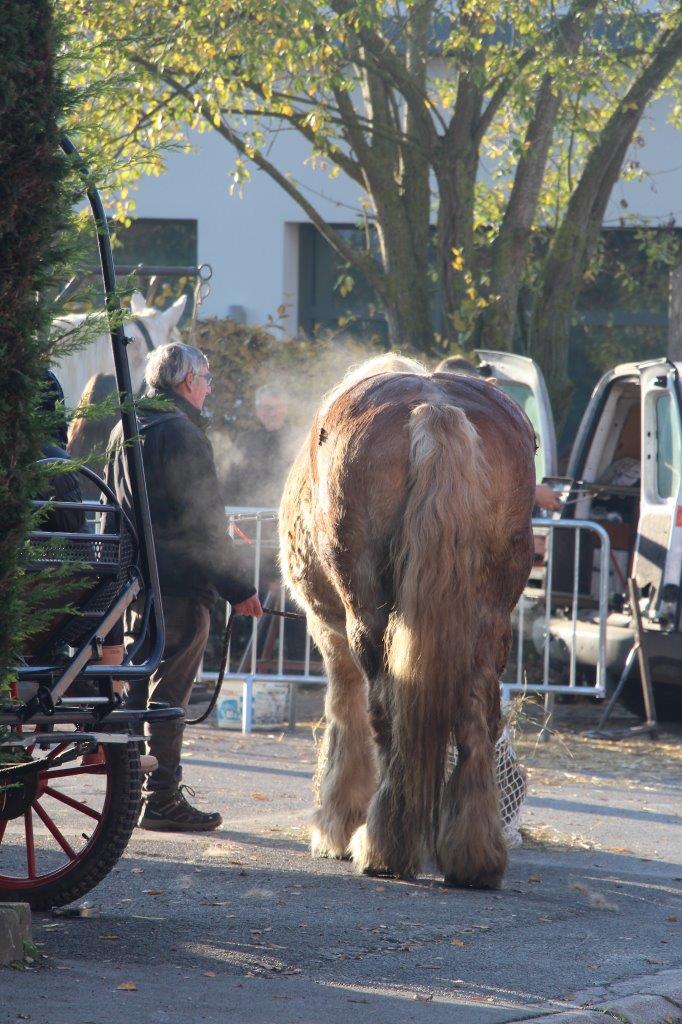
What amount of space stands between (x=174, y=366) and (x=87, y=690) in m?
2.11

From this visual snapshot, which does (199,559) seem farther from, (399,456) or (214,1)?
(214,1)

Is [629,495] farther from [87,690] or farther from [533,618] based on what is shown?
[87,690]

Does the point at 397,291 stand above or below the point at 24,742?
above

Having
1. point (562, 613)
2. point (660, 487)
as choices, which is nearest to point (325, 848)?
point (660, 487)

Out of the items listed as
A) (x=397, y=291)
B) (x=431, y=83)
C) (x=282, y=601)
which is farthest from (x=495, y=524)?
(x=431, y=83)

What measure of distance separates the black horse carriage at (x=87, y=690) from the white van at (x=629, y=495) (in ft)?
18.3

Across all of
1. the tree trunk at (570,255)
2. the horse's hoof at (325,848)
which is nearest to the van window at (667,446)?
the tree trunk at (570,255)

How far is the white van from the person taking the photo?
10039mm

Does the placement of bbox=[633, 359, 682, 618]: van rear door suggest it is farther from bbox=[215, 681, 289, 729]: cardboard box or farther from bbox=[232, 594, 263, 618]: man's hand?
bbox=[232, 594, 263, 618]: man's hand

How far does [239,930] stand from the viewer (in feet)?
15.8

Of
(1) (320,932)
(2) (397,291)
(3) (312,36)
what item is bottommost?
(1) (320,932)

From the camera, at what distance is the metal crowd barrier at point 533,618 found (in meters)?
9.98

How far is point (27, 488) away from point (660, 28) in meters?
10.9

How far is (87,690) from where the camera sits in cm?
496
